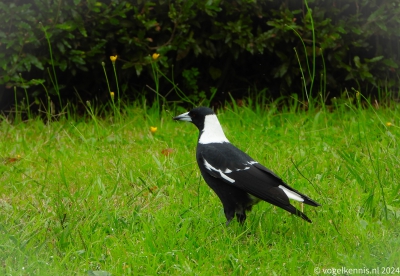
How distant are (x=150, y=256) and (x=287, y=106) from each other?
3268mm

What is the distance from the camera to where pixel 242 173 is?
3633 millimetres

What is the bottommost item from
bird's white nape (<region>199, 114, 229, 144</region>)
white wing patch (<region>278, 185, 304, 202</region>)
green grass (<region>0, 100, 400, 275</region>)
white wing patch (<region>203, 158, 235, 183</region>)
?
green grass (<region>0, 100, 400, 275</region>)

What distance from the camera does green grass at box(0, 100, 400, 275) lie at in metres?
3.21

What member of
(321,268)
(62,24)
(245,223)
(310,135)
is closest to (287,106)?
(310,135)

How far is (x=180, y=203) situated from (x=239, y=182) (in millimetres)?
524

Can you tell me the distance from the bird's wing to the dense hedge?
184 cm

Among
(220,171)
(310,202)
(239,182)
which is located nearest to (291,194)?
(310,202)

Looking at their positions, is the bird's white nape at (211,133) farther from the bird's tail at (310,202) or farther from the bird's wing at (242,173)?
the bird's tail at (310,202)

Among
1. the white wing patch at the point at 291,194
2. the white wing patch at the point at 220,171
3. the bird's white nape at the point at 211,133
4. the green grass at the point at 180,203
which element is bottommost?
the green grass at the point at 180,203

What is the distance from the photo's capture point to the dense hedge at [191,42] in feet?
18.4

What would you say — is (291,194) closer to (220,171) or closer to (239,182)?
(239,182)

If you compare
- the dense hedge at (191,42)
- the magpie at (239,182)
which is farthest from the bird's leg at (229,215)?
the dense hedge at (191,42)

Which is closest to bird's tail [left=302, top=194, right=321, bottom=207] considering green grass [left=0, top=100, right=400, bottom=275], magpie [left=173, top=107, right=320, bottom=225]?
magpie [left=173, top=107, right=320, bottom=225]

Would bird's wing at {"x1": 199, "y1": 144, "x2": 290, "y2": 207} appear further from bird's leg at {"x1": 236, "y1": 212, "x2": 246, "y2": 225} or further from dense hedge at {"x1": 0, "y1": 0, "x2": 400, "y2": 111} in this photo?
dense hedge at {"x1": 0, "y1": 0, "x2": 400, "y2": 111}
